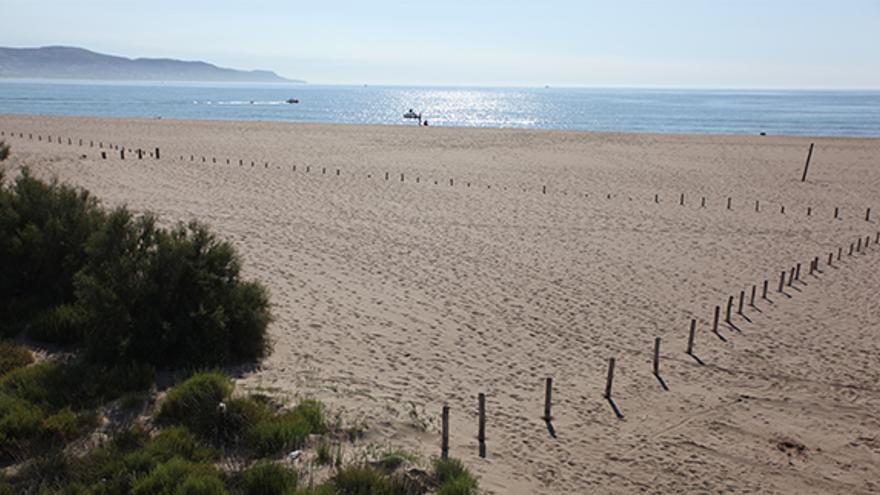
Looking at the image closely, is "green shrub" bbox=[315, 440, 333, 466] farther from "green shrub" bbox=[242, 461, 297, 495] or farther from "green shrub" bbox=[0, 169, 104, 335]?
"green shrub" bbox=[0, 169, 104, 335]

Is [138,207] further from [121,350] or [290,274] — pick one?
[121,350]

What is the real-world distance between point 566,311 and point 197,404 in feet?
22.9

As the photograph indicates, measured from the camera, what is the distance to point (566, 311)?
12258 millimetres

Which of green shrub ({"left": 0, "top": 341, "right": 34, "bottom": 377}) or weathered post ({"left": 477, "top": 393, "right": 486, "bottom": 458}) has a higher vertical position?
green shrub ({"left": 0, "top": 341, "right": 34, "bottom": 377})

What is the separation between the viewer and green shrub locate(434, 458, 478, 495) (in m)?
6.20

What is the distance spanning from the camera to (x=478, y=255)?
16.1m

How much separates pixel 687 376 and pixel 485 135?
1736 inches

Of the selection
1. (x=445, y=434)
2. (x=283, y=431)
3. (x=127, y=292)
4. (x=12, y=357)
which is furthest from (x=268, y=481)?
(x=12, y=357)

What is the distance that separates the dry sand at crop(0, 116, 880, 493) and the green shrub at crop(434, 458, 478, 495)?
297 mm

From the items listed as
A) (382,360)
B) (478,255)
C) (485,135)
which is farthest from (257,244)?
(485,135)

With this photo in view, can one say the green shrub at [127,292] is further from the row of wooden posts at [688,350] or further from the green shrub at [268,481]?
the row of wooden posts at [688,350]

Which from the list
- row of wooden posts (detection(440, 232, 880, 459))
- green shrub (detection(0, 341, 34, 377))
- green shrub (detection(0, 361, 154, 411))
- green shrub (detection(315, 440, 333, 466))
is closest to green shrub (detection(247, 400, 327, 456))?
green shrub (detection(315, 440, 333, 466))

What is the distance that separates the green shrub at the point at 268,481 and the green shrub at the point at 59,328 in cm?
445

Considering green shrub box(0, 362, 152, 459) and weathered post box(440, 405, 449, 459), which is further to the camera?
weathered post box(440, 405, 449, 459)
